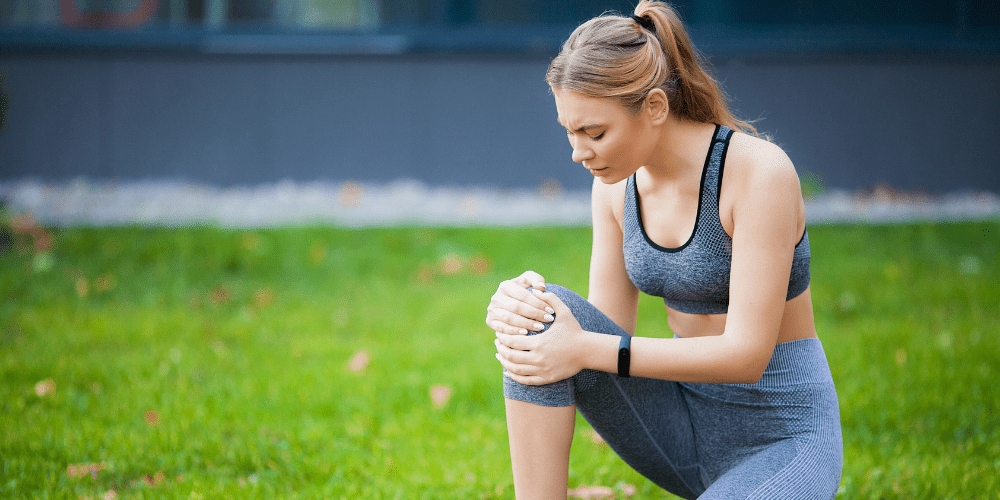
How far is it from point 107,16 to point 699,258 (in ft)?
29.1

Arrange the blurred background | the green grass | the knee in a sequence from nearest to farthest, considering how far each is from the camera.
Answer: the knee < the green grass < the blurred background

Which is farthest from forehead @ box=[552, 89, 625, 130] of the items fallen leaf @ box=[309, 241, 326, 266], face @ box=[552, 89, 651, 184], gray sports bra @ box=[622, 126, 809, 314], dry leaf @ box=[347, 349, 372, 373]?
fallen leaf @ box=[309, 241, 326, 266]

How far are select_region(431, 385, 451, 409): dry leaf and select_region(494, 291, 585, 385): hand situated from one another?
1850mm

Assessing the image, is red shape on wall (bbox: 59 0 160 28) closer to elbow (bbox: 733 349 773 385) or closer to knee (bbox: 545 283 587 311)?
knee (bbox: 545 283 587 311)

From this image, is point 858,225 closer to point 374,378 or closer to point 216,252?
point 374,378

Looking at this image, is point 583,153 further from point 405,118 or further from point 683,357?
point 405,118

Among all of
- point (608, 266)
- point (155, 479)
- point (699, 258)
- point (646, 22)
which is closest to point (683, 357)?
point (699, 258)

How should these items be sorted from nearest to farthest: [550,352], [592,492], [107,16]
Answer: [550,352], [592,492], [107,16]

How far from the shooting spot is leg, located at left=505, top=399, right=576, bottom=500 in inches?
70.7

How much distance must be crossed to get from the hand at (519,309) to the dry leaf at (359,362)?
224cm

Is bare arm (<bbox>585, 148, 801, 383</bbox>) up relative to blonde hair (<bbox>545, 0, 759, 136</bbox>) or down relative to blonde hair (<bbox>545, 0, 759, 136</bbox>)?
down

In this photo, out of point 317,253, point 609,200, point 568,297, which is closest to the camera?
point 568,297

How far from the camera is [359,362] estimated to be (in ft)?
13.2

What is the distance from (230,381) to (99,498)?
120 centimetres
